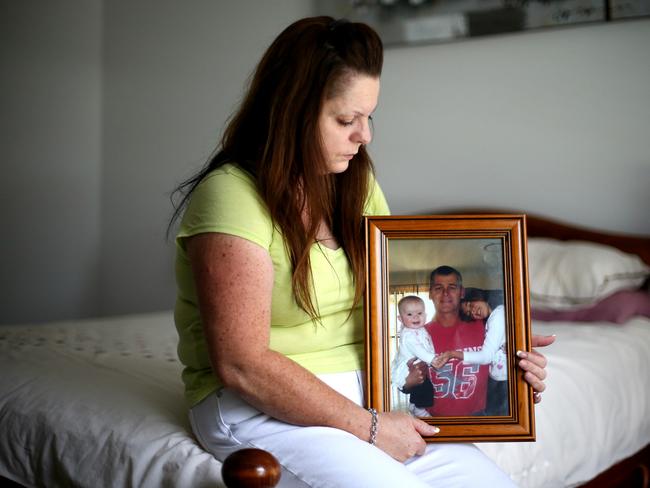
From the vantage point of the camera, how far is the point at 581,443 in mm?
1700

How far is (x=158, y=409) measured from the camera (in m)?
1.40

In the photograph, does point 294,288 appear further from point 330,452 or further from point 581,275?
point 581,275

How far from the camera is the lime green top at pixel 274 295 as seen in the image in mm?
1106

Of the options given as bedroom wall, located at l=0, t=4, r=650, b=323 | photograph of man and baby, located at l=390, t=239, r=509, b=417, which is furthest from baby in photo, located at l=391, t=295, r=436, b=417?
bedroom wall, located at l=0, t=4, r=650, b=323

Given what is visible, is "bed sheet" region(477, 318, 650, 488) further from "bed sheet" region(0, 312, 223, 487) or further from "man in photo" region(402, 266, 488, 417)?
"bed sheet" region(0, 312, 223, 487)

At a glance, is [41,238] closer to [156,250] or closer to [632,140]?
[156,250]

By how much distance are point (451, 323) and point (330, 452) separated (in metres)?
0.29

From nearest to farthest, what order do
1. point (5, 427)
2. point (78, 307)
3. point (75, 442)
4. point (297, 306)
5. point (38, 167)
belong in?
point (297, 306), point (75, 442), point (5, 427), point (38, 167), point (78, 307)

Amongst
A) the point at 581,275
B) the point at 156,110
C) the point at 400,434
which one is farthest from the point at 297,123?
the point at 156,110

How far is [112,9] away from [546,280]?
108 inches

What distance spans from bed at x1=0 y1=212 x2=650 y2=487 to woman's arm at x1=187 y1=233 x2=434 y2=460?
0.15 m

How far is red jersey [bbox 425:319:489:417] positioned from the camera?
1.18 metres

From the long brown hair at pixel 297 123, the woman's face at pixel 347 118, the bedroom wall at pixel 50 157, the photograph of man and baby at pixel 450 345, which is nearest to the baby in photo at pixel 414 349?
the photograph of man and baby at pixel 450 345

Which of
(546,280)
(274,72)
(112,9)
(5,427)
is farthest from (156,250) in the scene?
(274,72)
